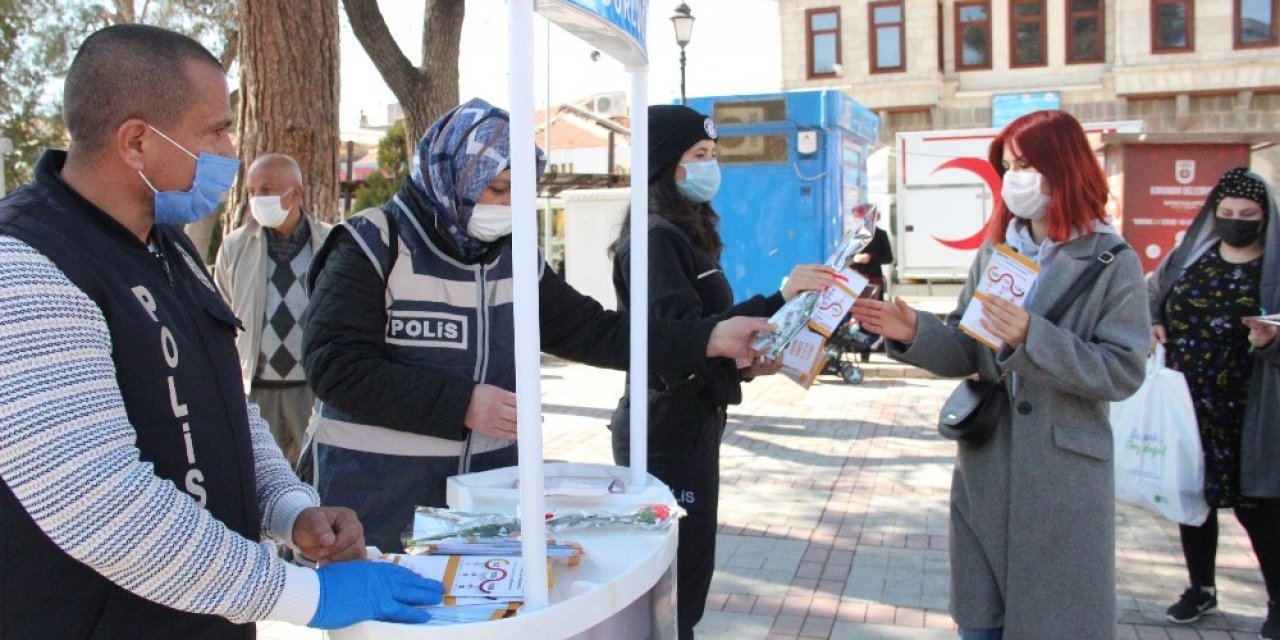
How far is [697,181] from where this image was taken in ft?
10.1

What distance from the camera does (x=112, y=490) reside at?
127 centimetres

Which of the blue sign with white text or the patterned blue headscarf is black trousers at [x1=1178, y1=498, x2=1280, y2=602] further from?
the blue sign with white text

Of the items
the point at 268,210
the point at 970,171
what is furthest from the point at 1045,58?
the point at 268,210

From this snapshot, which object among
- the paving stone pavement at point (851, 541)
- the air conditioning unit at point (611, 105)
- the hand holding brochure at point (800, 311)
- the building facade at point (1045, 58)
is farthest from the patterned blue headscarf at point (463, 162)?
the air conditioning unit at point (611, 105)

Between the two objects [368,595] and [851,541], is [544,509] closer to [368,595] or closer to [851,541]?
[368,595]

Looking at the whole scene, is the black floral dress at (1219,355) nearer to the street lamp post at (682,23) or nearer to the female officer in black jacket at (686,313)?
the female officer in black jacket at (686,313)

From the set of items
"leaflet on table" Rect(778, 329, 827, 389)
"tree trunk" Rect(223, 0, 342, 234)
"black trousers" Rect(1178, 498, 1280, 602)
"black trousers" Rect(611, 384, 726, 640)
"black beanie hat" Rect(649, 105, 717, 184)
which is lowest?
"black trousers" Rect(1178, 498, 1280, 602)

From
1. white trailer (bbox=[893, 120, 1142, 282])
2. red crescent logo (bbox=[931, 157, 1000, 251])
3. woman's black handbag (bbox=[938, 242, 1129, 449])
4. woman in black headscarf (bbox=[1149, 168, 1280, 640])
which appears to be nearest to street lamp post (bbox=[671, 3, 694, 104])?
white trailer (bbox=[893, 120, 1142, 282])

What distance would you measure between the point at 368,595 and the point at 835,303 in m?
1.45

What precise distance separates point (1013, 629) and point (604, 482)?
1261mm

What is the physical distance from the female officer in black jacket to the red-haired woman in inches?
18.4

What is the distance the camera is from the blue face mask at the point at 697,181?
3.08m

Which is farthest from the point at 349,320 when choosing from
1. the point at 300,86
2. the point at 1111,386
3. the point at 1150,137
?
the point at 1150,137

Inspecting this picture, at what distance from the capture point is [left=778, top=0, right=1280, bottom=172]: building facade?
1116 inches
